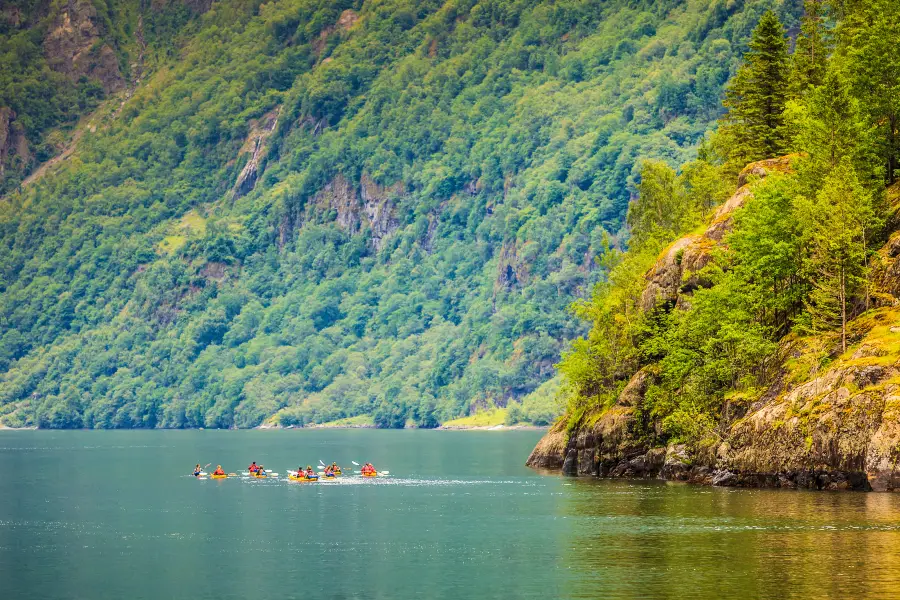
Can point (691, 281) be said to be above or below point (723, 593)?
above

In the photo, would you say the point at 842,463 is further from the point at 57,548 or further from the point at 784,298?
the point at 57,548

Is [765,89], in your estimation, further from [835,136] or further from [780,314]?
[780,314]

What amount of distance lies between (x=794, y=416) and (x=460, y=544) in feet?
109

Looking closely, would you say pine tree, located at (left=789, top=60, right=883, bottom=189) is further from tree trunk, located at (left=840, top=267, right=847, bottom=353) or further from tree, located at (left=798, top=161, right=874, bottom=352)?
tree trunk, located at (left=840, top=267, right=847, bottom=353)

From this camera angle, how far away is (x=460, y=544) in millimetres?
89375

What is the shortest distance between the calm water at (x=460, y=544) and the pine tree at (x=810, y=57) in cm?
4606

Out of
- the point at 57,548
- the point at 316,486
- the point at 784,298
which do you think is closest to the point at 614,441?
the point at 784,298

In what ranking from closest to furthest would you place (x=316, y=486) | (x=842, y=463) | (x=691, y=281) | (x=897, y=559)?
(x=897, y=559) → (x=842, y=463) → (x=691, y=281) → (x=316, y=486)

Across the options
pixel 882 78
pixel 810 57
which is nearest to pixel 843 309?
pixel 882 78

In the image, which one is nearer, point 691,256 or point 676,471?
point 676,471

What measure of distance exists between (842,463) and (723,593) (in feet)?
135

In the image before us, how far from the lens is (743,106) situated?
147 m

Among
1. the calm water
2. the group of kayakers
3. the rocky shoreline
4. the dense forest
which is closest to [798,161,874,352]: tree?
the dense forest

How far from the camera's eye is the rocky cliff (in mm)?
103188
